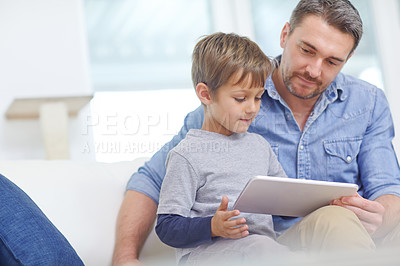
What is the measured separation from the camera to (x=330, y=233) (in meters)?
1.12

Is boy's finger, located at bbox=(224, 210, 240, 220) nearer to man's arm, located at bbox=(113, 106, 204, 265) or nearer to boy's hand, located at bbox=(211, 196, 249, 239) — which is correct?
boy's hand, located at bbox=(211, 196, 249, 239)

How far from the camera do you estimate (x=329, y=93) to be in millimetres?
1707

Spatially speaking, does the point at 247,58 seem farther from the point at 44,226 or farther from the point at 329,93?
the point at 44,226

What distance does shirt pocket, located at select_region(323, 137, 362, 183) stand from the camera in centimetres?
164

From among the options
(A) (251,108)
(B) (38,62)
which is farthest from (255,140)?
(B) (38,62)

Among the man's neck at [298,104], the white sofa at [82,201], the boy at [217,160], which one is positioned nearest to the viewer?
A: the boy at [217,160]

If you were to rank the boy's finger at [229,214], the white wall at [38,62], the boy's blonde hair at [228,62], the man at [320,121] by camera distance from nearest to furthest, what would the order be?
1. the boy's finger at [229,214]
2. the boy's blonde hair at [228,62]
3. the man at [320,121]
4. the white wall at [38,62]

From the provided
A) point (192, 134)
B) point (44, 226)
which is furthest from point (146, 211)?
point (44, 226)

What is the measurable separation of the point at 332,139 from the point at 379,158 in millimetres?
155

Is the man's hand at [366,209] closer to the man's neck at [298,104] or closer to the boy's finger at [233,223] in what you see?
the boy's finger at [233,223]

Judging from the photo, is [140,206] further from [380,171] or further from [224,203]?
[380,171]

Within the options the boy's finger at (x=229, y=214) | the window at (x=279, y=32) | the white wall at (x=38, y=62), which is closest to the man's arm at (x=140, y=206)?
the boy's finger at (x=229, y=214)

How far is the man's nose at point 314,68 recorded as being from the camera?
1.62 m

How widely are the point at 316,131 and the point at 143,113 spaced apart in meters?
2.37
